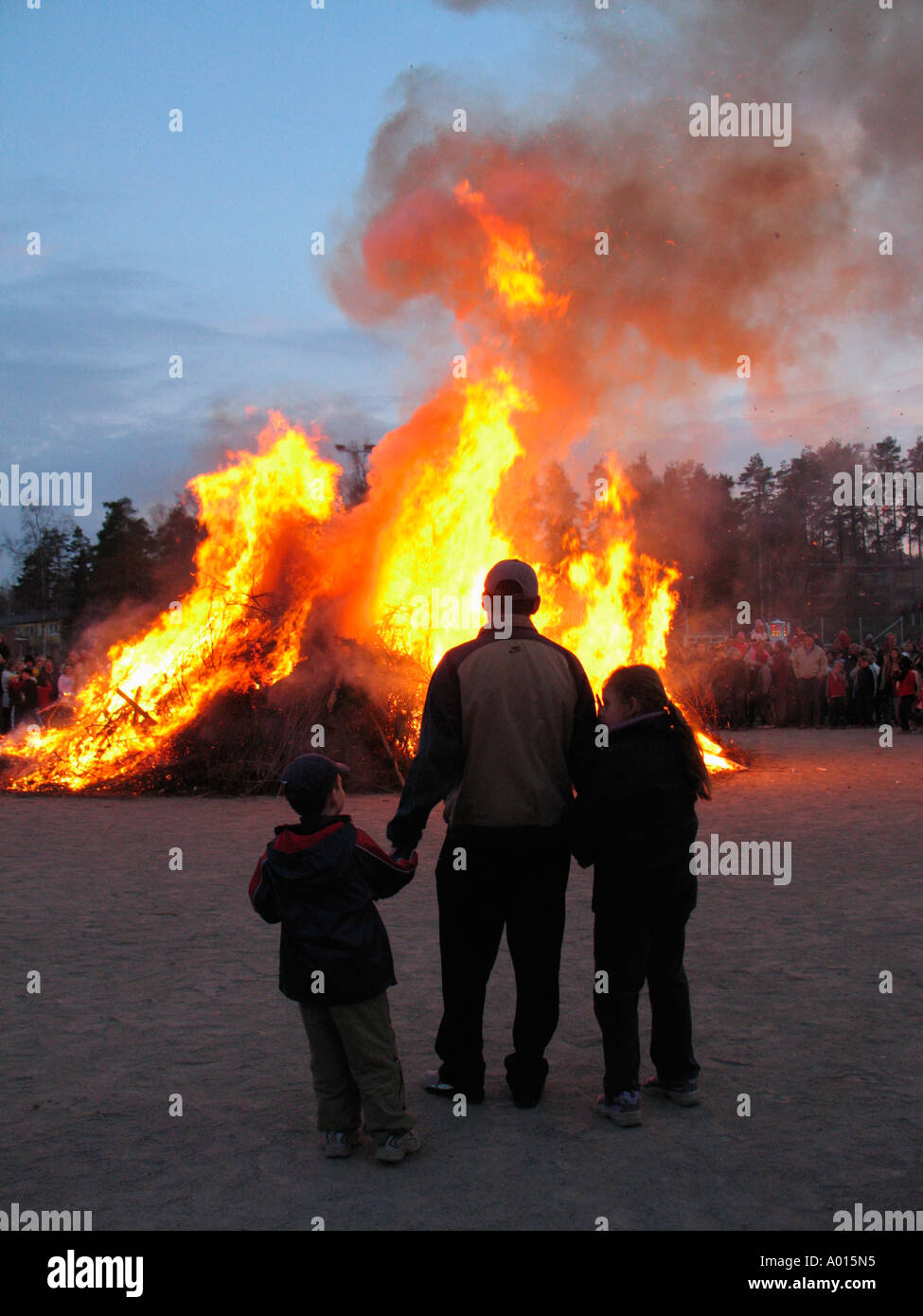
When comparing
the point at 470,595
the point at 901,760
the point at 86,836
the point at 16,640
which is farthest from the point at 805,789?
the point at 16,640

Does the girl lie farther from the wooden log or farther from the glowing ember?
the wooden log

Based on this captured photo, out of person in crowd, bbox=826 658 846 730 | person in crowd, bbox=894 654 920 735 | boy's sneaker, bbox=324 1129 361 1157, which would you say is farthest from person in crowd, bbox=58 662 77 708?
boy's sneaker, bbox=324 1129 361 1157

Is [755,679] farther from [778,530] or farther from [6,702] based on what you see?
[778,530]

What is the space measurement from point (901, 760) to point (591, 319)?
810 cm

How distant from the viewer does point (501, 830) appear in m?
4.18

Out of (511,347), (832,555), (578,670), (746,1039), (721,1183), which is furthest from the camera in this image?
(832,555)

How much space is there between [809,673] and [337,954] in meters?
20.8

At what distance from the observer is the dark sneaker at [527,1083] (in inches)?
164

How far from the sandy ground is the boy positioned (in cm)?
18

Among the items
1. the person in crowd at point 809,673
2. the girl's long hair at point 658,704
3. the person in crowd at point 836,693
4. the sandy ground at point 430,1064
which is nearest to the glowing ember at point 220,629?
the sandy ground at point 430,1064

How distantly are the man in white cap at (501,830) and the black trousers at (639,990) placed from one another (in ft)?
0.67

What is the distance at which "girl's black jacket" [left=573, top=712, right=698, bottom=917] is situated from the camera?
4078 mm

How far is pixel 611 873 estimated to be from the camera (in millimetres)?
4102
